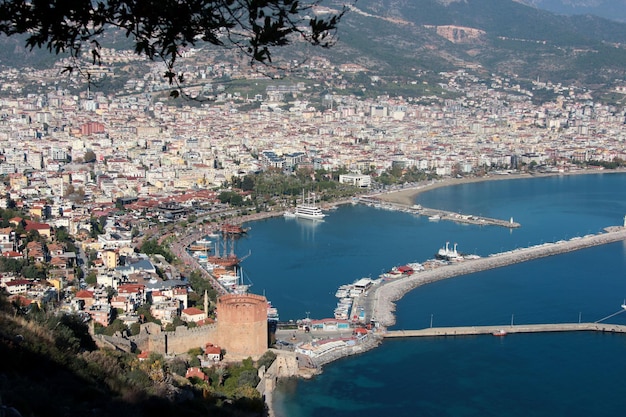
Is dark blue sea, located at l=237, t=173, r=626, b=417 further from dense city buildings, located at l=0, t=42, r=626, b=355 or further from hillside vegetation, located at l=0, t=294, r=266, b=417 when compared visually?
hillside vegetation, located at l=0, t=294, r=266, b=417

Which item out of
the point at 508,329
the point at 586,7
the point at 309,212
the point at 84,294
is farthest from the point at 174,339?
the point at 586,7

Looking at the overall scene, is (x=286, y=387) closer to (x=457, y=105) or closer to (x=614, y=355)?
(x=614, y=355)

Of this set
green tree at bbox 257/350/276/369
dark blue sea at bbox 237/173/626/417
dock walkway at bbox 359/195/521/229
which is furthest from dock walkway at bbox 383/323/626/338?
dock walkway at bbox 359/195/521/229

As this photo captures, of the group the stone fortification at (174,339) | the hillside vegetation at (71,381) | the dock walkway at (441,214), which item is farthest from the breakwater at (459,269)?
the hillside vegetation at (71,381)

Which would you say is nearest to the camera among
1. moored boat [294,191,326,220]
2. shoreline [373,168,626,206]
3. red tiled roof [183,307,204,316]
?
red tiled roof [183,307,204,316]

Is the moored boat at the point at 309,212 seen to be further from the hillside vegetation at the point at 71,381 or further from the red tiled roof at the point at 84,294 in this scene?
the hillside vegetation at the point at 71,381

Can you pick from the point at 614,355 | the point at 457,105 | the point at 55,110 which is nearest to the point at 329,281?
the point at 614,355
